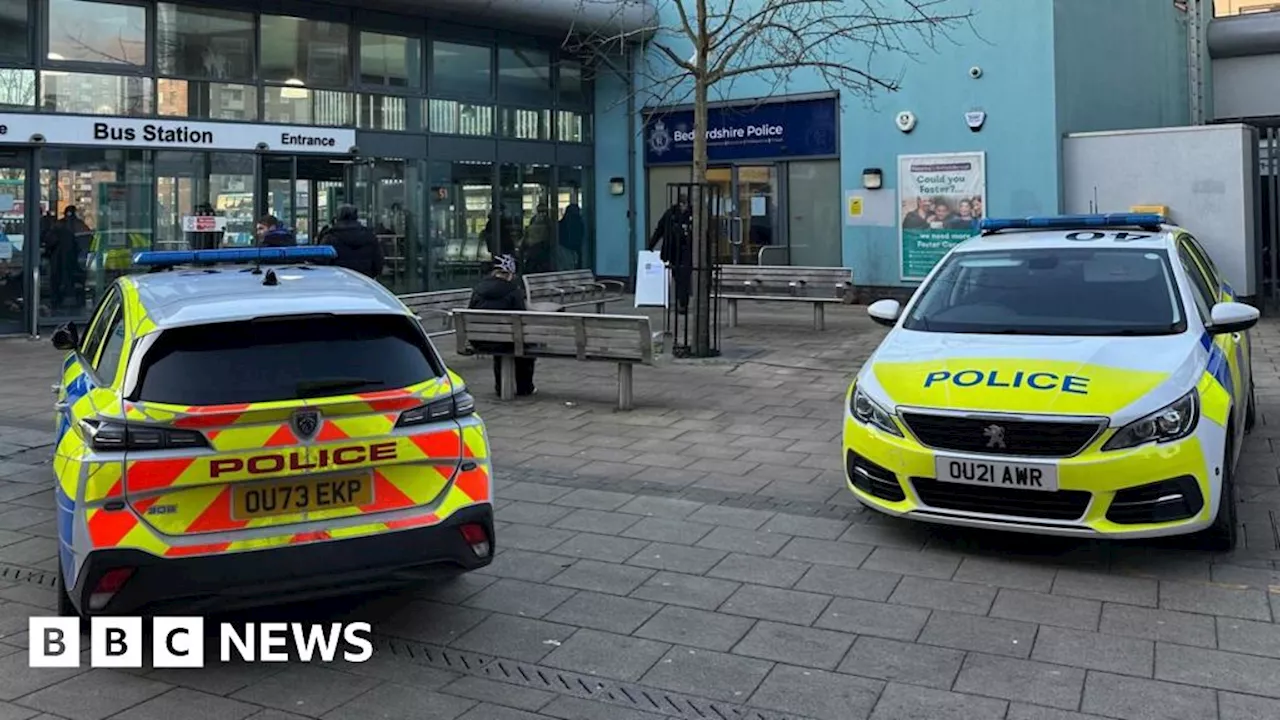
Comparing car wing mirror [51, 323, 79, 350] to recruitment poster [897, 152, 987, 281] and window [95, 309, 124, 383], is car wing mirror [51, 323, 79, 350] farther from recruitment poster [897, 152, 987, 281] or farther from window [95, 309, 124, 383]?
recruitment poster [897, 152, 987, 281]

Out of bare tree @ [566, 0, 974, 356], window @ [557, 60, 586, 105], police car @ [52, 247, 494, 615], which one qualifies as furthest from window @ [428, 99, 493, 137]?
police car @ [52, 247, 494, 615]

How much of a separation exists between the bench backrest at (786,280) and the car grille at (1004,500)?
10642 millimetres

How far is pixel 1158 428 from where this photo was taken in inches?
211

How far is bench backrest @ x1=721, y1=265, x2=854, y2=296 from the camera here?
53.4 ft

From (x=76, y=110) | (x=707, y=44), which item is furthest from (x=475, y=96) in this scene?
(x=707, y=44)

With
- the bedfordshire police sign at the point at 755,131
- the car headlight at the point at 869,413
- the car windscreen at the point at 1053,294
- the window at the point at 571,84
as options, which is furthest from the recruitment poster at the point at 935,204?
the car headlight at the point at 869,413

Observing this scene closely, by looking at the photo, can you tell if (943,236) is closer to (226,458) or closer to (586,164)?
(586,164)

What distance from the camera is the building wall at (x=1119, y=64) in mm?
18328

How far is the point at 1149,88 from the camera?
852 inches

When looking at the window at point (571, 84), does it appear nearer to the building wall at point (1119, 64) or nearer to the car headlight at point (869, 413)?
the building wall at point (1119, 64)

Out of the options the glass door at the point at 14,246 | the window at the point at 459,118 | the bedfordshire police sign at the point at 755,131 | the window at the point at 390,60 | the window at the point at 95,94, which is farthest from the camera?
the bedfordshire police sign at the point at 755,131

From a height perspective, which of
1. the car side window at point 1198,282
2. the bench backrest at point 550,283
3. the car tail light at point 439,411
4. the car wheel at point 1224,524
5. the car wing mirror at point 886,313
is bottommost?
the car wheel at point 1224,524

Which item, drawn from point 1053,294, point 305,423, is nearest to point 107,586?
point 305,423

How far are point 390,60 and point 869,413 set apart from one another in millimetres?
15266
